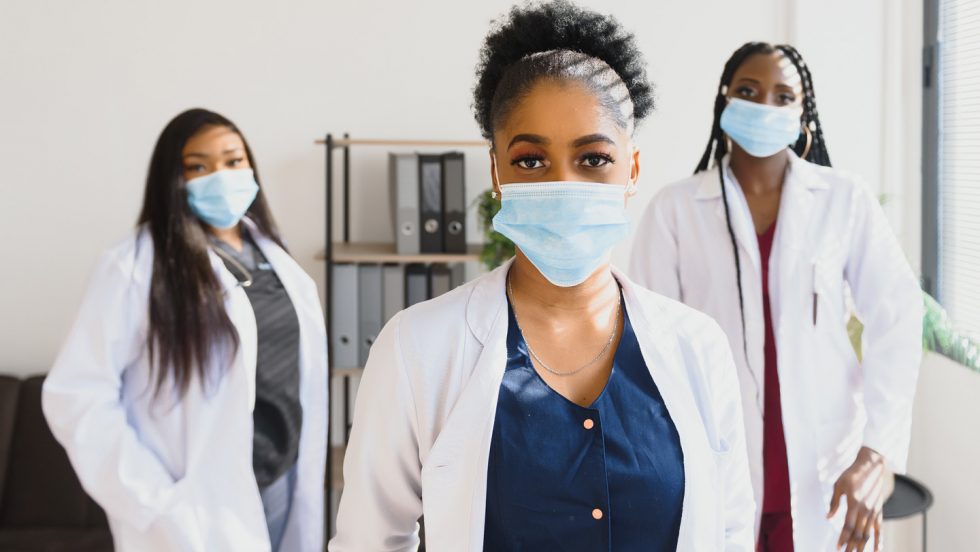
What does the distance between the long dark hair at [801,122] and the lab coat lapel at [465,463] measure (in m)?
0.99

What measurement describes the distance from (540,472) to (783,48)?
1.34 m

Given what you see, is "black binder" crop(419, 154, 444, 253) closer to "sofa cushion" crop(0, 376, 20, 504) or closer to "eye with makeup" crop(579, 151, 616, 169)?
"sofa cushion" crop(0, 376, 20, 504)

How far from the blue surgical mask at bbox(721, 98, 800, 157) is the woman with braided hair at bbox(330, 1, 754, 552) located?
2.72 ft

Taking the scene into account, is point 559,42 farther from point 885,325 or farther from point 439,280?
point 439,280

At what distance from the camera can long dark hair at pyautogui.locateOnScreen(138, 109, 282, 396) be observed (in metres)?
2.12

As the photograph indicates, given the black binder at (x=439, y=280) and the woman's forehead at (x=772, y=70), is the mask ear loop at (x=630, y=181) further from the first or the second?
the black binder at (x=439, y=280)

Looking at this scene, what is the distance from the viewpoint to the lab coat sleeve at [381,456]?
1.12m

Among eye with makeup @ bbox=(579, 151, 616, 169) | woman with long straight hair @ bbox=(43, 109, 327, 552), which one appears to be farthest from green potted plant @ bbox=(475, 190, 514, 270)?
eye with makeup @ bbox=(579, 151, 616, 169)

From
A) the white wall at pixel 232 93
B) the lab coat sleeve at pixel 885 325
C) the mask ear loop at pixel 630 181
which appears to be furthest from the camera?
the white wall at pixel 232 93

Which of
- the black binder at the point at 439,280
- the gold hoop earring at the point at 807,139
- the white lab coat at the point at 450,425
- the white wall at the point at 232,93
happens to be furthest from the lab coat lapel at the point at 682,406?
the white wall at the point at 232,93

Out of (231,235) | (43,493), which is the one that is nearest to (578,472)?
(231,235)

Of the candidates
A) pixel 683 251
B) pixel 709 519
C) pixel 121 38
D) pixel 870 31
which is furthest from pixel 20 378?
pixel 870 31

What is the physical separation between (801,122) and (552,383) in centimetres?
123

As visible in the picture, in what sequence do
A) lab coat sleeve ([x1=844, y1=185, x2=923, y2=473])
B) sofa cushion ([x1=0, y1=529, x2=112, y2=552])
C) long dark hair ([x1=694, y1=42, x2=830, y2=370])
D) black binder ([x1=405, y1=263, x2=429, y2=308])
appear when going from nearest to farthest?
1. lab coat sleeve ([x1=844, y1=185, x2=923, y2=473])
2. long dark hair ([x1=694, y1=42, x2=830, y2=370])
3. sofa cushion ([x1=0, y1=529, x2=112, y2=552])
4. black binder ([x1=405, y1=263, x2=429, y2=308])
